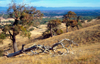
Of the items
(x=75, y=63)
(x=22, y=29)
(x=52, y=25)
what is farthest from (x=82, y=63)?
(x=52, y=25)

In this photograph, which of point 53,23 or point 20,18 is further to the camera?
point 53,23

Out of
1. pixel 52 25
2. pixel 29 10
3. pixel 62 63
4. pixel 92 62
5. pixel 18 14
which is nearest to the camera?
pixel 92 62

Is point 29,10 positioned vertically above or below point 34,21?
above

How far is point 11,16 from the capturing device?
38.8 ft

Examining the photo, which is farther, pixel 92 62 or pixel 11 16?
pixel 11 16

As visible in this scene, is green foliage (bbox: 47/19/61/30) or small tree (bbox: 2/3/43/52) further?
green foliage (bbox: 47/19/61/30)

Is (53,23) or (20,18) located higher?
(20,18)

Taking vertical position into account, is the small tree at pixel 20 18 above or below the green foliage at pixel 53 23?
above

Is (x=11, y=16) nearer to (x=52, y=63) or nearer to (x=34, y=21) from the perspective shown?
(x=34, y=21)

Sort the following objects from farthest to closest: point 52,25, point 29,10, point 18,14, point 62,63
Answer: point 52,25 → point 29,10 → point 18,14 → point 62,63

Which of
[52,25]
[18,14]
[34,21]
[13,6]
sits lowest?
[52,25]

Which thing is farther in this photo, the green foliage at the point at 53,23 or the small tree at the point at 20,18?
the green foliage at the point at 53,23

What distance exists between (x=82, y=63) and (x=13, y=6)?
405 inches

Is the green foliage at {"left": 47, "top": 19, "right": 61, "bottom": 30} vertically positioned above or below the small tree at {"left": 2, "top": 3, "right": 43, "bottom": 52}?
below
